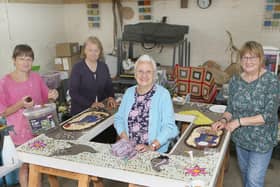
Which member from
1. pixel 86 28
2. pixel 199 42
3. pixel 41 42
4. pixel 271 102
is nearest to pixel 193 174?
pixel 271 102

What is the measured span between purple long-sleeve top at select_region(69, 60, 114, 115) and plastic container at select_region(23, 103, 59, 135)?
40 centimetres

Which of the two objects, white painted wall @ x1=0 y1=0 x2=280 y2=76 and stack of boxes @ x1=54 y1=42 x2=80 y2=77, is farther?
stack of boxes @ x1=54 y1=42 x2=80 y2=77

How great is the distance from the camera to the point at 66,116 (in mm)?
3473

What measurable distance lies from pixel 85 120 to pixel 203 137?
854mm

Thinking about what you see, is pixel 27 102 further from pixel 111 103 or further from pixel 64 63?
pixel 64 63

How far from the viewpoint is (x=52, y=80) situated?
12.0ft

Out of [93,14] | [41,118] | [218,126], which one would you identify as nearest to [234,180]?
[218,126]

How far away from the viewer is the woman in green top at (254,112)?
1.71m

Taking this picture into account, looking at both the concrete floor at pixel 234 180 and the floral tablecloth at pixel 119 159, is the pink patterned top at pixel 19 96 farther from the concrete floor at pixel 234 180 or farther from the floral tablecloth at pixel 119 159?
the concrete floor at pixel 234 180

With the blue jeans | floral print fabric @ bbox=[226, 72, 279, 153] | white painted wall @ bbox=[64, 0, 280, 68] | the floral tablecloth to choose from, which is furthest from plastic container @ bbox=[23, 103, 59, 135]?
white painted wall @ bbox=[64, 0, 280, 68]

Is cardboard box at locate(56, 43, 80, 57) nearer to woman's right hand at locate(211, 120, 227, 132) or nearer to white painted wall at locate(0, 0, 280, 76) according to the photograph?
white painted wall at locate(0, 0, 280, 76)

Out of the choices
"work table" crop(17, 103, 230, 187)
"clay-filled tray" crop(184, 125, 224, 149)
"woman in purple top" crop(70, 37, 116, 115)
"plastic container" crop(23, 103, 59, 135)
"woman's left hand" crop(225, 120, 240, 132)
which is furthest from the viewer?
"woman in purple top" crop(70, 37, 116, 115)

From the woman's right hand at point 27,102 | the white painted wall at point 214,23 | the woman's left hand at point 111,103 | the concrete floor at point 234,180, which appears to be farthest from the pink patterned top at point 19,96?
the white painted wall at point 214,23

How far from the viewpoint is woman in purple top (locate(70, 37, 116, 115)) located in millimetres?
2340
